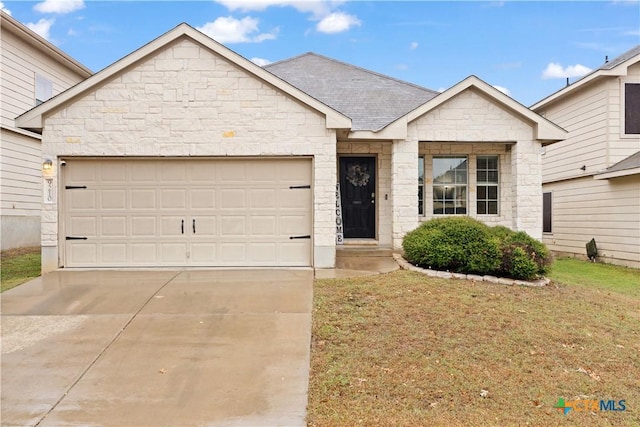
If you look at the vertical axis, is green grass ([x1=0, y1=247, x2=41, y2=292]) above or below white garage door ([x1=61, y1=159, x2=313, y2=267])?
below

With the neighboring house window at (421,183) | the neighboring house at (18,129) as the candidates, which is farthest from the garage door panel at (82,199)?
the neighboring house window at (421,183)

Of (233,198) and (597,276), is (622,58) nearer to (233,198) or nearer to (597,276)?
(597,276)

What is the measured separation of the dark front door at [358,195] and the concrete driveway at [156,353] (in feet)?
13.9

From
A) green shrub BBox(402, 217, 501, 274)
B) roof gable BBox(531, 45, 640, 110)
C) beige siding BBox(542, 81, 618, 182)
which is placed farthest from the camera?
beige siding BBox(542, 81, 618, 182)

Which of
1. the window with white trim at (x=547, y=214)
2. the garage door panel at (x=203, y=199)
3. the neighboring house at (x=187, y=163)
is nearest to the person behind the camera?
the neighboring house at (x=187, y=163)

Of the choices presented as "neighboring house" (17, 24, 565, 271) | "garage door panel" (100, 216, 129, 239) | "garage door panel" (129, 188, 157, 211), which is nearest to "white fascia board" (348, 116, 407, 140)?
"neighboring house" (17, 24, 565, 271)

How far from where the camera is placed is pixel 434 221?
9727mm

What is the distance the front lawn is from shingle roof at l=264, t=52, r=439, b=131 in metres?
5.53

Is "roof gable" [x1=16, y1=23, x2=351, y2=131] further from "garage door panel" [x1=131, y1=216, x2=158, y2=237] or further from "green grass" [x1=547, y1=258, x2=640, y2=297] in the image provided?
"green grass" [x1=547, y1=258, x2=640, y2=297]

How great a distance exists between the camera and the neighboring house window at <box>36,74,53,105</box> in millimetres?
14742

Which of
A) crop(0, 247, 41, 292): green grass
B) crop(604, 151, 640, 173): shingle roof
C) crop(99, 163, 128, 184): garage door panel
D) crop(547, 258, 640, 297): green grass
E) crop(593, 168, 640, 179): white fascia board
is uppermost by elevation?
crop(604, 151, 640, 173): shingle roof

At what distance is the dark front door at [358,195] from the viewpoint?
12.4 m

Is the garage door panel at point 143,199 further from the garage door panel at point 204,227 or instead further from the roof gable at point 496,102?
the roof gable at point 496,102

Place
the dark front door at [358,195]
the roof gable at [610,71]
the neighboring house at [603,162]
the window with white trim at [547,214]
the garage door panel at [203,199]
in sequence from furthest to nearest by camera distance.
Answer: the window with white trim at [547,214] < the roof gable at [610,71] < the neighboring house at [603,162] < the dark front door at [358,195] < the garage door panel at [203,199]
